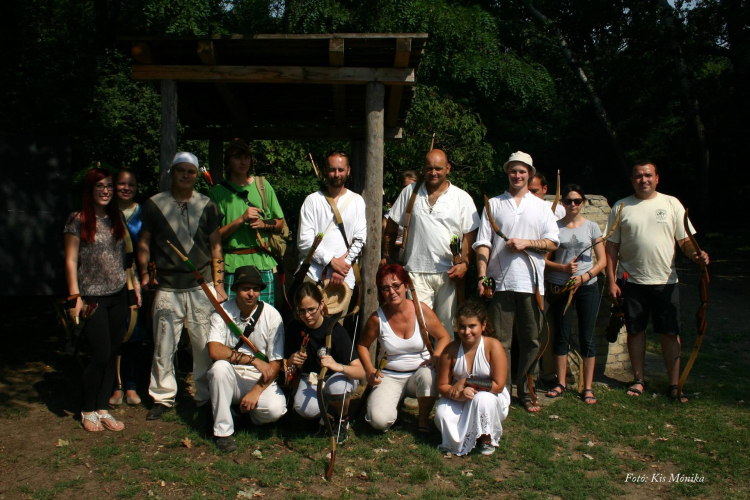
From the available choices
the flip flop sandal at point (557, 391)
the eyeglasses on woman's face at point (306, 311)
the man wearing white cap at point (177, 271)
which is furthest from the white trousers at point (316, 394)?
the flip flop sandal at point (557, 391)

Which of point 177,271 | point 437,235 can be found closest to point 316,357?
point 177,271

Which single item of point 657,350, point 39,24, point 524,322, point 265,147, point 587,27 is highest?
point 587,27

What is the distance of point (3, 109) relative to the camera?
8328 millimetres

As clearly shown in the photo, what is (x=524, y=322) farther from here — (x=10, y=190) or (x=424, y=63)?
(x=424, y=63)

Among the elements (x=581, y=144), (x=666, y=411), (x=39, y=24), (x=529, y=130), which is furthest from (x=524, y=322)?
(x=581, y=144)

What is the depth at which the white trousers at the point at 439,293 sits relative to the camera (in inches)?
207

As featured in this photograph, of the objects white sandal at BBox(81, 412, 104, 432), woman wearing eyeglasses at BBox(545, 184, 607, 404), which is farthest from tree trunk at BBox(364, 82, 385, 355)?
white sandal at BBox(81, 412, 104, 432)

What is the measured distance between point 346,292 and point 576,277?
74.8 inches

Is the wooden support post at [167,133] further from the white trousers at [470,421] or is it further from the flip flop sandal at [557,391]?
the flip flop sandal at [557,391]

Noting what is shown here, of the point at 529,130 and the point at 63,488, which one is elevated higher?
the point at 529,130

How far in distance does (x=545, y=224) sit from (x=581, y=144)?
19597 millimetres

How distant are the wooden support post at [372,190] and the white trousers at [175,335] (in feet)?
4.29

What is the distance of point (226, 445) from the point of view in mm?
4438

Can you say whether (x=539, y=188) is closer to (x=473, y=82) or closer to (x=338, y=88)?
(x=338, y=88)
